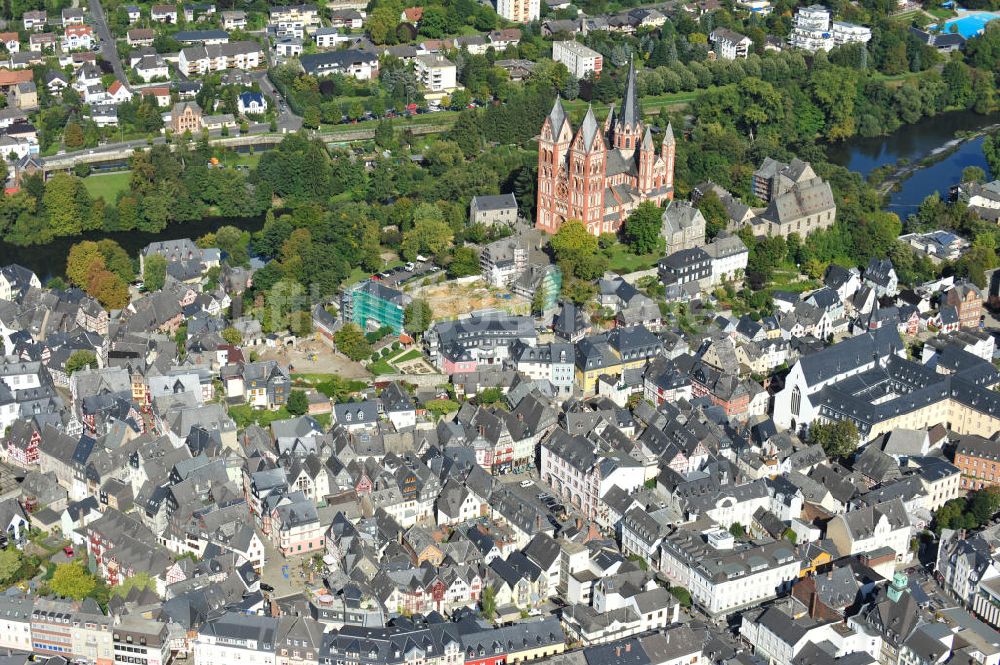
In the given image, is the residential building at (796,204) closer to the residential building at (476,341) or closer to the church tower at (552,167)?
the church tower at (552,167)

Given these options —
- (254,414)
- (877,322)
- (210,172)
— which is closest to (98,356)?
(254,414)

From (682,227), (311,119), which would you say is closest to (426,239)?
(682,227)

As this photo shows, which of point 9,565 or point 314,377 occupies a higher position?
point 9,565

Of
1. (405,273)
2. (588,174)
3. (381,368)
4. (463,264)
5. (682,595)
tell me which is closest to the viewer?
(682,595)

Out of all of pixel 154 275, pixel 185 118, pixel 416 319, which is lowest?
pixel 154 275

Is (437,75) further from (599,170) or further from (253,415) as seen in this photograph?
(253,415)

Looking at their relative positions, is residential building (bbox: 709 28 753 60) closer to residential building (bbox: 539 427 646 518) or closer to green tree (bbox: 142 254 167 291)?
green tree (bbox: 142 254 167 291)
